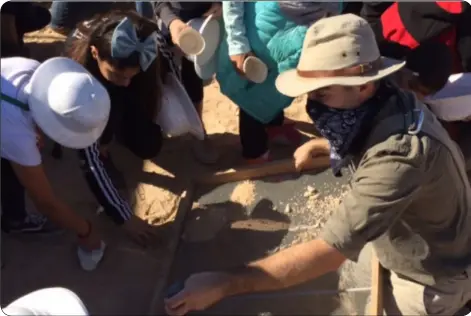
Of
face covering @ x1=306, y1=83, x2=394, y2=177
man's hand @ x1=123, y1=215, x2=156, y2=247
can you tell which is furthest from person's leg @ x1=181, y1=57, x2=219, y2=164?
face covering @ x1=306, y1=83, x2=394, y2=177

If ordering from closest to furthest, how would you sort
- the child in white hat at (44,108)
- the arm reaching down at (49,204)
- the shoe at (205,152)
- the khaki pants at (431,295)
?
the khaki pants at (431,295) → the child in white hat at (44,108) → the arm reaching down at (49,204) → the shoe at (205,152)

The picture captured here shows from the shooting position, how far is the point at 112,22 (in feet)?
10.5

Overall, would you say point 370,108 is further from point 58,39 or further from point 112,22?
point 58,39

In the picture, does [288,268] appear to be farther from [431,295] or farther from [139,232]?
[139,232]

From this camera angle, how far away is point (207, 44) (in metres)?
3.54

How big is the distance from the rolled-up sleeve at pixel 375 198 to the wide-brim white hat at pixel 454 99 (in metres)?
1.11

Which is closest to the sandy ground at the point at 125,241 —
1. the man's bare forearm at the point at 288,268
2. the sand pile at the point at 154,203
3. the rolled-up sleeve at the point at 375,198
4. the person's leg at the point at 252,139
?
the sand pile at the point at 154,203

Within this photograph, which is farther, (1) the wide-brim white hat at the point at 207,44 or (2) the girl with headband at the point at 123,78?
(1) the wide-brim white hat at the point at 207,44

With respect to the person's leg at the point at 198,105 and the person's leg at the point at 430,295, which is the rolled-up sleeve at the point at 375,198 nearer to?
the person's leg at the point at 430,295

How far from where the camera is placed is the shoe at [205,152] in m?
4.00

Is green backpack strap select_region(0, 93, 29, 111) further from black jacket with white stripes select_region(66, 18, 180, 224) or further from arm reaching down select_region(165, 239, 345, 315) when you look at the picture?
arm reaching down select_region(165, 239, 345, 315)

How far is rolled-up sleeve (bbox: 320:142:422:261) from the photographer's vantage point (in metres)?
2.24

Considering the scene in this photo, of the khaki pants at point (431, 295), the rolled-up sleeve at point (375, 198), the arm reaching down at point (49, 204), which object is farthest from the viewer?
the arm reaching down at point (49, 204)

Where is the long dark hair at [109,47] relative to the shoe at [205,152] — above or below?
above
